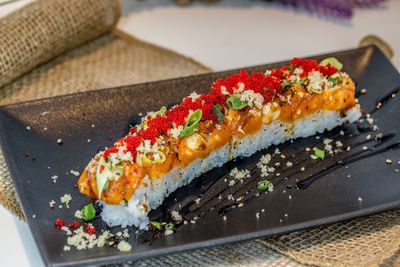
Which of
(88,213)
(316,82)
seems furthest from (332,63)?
(88,213)

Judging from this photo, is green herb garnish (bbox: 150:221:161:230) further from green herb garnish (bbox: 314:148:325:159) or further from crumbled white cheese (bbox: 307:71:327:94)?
crumbled white cheese (bbox: 307:71:327:94)

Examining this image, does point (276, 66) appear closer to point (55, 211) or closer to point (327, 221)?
point (327, 221)

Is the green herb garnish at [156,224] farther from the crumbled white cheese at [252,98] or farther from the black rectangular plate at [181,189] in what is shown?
the crumbled white cheese at [252,98]

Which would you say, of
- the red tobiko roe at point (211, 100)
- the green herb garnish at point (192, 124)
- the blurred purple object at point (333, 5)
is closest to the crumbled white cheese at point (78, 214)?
the red tobiko roe at point (211, 100)

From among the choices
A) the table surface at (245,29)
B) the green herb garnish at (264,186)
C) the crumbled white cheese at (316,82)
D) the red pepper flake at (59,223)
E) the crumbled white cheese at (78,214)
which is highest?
the table surface at (245,29)

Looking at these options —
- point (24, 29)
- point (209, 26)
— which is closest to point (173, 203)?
point (24, 29)

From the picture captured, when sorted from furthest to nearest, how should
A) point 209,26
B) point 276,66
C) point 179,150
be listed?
1. point 209,26
2. point 276,66
3. point 179,150

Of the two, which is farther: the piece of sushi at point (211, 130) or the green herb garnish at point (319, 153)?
the green herb garnish at point (319, 153)
